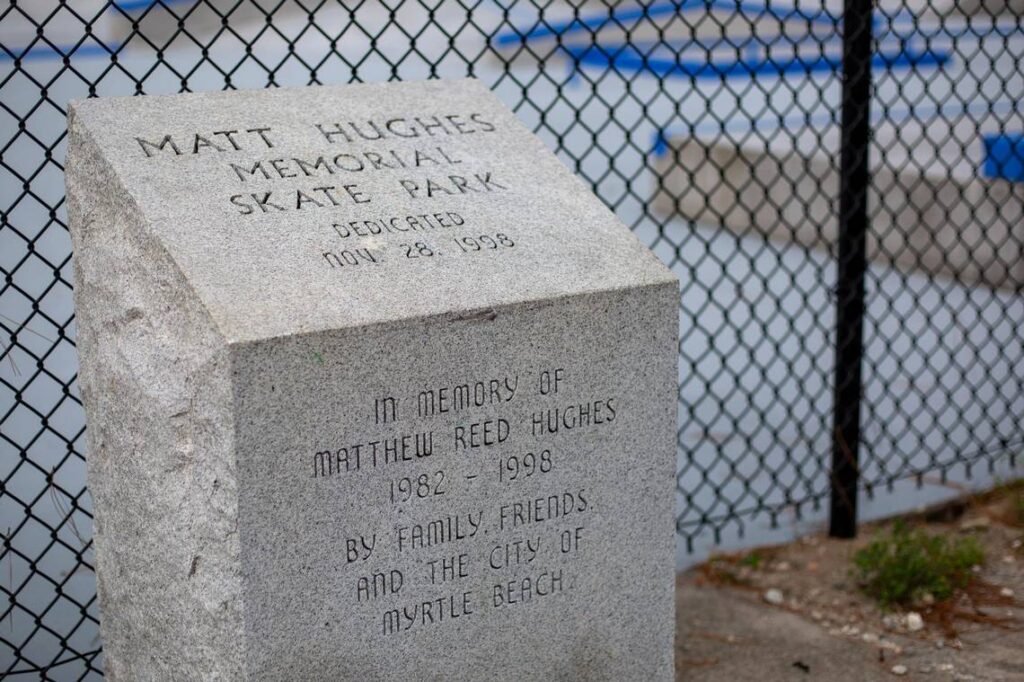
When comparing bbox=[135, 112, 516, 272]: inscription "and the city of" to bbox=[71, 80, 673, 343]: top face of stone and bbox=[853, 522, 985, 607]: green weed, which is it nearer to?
bbox=[71, 80, 673, 343]: top face of stone

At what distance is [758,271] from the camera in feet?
23.2

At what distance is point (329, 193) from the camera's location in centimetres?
265

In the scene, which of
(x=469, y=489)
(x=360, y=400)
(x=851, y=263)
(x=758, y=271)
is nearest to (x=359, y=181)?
(x=360, y=400)

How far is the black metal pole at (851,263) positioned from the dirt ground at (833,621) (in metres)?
0.21

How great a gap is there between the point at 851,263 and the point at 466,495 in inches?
77.7

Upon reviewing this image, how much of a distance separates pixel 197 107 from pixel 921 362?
4.13 m

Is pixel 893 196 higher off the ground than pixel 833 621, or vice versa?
pixel 893 196

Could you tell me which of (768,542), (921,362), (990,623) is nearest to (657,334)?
(990,623)

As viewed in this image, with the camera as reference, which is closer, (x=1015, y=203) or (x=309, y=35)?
(x=1015, y=203)

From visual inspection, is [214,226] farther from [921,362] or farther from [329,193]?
[921,362]

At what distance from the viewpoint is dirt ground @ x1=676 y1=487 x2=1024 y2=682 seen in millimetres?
3441

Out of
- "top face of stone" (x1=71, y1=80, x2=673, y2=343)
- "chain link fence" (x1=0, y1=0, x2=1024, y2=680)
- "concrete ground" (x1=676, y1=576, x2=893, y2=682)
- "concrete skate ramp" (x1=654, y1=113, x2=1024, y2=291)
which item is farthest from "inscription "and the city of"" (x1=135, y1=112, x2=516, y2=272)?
"concrete skate ramp" (x1=654, y1=113, x2=1024, y2=291)

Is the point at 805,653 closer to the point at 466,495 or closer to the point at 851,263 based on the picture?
the point at 851,263

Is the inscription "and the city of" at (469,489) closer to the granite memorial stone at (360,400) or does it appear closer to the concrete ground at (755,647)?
the granite memorial stone at (360,400)
